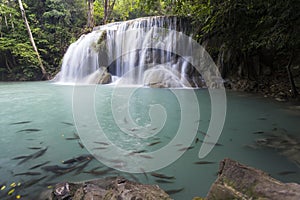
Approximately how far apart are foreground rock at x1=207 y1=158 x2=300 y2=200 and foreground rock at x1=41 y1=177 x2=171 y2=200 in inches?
13.7

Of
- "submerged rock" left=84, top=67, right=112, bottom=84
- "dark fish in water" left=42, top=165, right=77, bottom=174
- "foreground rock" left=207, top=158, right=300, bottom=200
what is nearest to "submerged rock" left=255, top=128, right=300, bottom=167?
"foreground rock" left=207, top=158, right=300, bottom=200

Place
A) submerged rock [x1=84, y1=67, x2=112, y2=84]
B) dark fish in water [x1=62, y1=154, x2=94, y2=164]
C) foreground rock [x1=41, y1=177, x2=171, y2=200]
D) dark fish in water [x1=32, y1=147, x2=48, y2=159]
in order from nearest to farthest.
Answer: foreground rock [x1=41, y1=177, x2=171, y2=200], dark fish in water [x1=62, y1=154, x2=94, y2=164], dark fish in water [x1=32, y1=147, x2=48, y2=159], submerged rock [x1=84, y1=67, x2=112, y2=84]

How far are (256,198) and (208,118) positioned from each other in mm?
3130

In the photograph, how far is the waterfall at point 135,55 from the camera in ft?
32.6

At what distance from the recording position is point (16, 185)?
5.97 feet

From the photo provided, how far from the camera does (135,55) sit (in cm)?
1134

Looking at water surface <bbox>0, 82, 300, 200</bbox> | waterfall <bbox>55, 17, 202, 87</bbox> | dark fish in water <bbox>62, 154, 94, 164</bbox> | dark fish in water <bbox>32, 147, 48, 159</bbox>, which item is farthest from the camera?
waterfall <bbox>55, 17, 202, 87</bbox>

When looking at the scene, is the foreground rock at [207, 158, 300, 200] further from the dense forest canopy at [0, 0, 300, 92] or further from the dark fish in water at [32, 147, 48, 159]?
→ the dense forest canopy at [0, 0, 300, 92]

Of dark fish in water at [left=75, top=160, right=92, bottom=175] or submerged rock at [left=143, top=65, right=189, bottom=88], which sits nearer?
dark fish in water at [left=75, top=160, right=92, bottom=175]

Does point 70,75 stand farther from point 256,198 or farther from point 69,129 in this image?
point 256,198

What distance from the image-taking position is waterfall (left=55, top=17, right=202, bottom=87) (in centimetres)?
992

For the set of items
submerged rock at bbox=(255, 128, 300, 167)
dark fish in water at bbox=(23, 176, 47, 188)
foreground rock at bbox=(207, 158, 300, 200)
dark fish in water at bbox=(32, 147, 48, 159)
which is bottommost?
dark fish in water at bbox=(32, 147, 48, 159)

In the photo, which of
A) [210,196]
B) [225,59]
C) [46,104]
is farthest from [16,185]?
[225,59]

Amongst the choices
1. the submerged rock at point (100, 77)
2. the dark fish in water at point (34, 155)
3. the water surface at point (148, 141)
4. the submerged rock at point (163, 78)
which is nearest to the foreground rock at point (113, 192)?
the water surface at point (148, 141)
